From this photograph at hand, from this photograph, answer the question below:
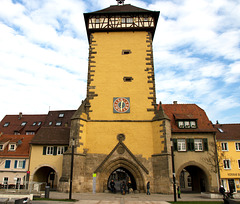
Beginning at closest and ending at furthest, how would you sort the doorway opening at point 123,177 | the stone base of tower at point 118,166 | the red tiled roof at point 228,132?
1. the stone base of tower at point 118,166
2. the doorway opening at point 123,177
3. the red tiled roof at point 228,132

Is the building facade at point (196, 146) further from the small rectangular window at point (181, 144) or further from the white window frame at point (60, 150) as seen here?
the white window frame at point (60, 150)

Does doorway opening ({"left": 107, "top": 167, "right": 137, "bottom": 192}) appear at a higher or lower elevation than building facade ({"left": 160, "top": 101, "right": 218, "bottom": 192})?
lower

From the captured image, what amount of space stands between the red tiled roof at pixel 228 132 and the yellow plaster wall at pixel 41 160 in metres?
19.7

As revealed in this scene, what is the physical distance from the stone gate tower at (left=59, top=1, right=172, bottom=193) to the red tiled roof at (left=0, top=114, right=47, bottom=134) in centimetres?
2177

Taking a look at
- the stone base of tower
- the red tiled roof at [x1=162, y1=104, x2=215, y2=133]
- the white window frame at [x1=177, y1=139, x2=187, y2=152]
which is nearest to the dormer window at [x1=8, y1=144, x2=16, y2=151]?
the stone base of tower

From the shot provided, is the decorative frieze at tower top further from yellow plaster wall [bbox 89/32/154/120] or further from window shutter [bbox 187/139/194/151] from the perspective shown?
window shutter [bbox 187/139/194/151]

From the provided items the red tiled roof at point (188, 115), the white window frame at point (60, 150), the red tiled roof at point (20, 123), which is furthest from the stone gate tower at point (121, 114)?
the red tiled roof at point (20, 123)

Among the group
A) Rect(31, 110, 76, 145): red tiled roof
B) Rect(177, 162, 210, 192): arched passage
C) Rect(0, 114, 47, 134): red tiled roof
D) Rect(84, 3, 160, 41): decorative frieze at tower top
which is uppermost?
Rect(84, 3, 160, 41): decorative frieze at tower top

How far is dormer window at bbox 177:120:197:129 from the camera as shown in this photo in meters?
26.6

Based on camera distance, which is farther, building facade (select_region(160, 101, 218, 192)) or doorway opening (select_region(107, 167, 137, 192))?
building facade (select_region(160, 101, 218, 192))

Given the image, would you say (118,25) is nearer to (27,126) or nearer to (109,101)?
(109,101)

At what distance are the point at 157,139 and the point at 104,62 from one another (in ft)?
Answer: 33.6

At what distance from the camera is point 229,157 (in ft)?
93.3

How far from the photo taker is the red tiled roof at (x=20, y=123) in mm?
41500
